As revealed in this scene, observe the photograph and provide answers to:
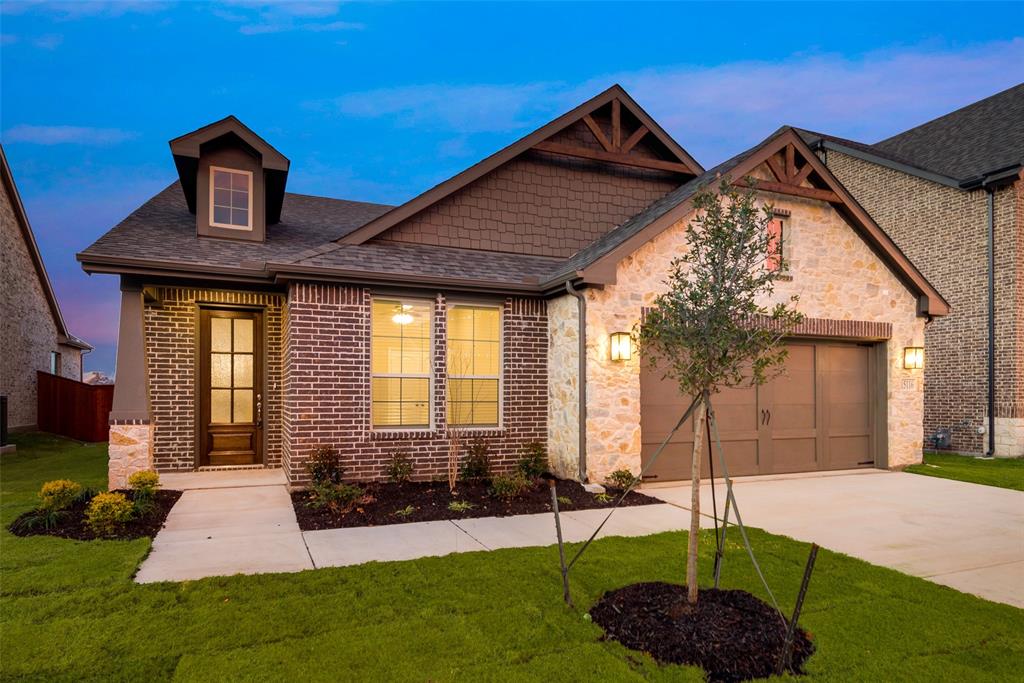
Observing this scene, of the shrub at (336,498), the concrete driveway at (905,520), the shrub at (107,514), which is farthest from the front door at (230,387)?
the concrete driveway at (905,520)

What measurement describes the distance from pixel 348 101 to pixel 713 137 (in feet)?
296

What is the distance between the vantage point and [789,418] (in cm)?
1025

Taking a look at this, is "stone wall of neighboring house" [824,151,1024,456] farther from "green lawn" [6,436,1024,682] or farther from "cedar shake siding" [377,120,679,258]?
"green lawn" [6,436,1024,682]

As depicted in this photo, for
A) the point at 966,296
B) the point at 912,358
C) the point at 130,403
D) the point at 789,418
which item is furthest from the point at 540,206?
the point at 966,296

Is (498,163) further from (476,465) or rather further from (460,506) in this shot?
(460,506)

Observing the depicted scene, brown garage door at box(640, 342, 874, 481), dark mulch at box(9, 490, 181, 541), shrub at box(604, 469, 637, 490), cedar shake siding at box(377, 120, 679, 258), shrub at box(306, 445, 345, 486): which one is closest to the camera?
dark mulch at box(9, 490, 181, 541)

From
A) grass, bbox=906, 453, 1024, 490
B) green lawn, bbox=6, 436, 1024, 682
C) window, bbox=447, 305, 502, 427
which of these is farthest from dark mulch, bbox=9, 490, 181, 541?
grass, bbox=906, 453, 1024, 490

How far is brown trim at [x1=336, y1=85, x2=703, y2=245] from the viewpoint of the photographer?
380 inches

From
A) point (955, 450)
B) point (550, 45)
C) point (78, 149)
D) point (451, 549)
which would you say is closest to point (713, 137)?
point (550, 45)

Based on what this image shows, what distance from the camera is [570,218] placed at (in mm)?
11031

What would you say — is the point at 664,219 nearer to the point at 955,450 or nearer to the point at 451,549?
the point at 451,549

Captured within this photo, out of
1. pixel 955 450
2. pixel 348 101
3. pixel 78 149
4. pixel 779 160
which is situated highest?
pixel 348 101

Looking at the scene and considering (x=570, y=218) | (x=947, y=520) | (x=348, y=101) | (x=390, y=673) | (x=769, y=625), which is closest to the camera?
(x=390, y=673)

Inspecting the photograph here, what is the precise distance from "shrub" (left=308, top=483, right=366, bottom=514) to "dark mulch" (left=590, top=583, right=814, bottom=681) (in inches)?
147
